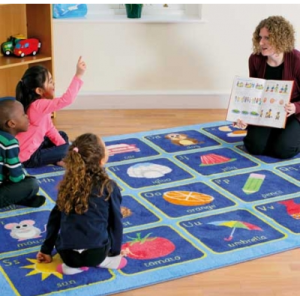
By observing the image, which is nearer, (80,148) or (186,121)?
(80,148)

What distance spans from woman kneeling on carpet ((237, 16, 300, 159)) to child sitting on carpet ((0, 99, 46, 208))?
1417 mm

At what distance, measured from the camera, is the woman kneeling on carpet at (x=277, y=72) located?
4.00m

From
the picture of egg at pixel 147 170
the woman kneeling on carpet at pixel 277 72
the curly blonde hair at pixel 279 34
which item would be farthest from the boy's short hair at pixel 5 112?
the curly blonde hair at pixel 279 34

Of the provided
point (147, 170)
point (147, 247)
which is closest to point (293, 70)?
point (147, 170)

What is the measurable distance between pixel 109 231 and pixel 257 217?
2.81 ft

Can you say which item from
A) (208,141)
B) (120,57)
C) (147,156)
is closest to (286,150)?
(208,141)

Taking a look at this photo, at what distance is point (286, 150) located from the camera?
4.00 metres

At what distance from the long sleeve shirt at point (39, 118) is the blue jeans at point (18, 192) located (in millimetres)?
479

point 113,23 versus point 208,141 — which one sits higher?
point 113,23

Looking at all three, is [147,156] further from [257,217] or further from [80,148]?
[80,148]

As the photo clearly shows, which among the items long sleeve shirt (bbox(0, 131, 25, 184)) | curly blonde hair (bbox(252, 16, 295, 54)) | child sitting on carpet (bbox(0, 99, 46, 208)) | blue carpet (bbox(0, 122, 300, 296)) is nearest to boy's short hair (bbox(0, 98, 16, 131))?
child sitting on carpet (bbox(0, 99, 46, 208))

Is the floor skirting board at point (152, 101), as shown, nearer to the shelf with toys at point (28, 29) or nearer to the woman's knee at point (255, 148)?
the shelf with toys at point (28, 29)

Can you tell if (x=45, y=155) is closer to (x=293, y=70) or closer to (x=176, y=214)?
(x=176, y=214)

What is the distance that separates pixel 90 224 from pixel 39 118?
123 centimetres
